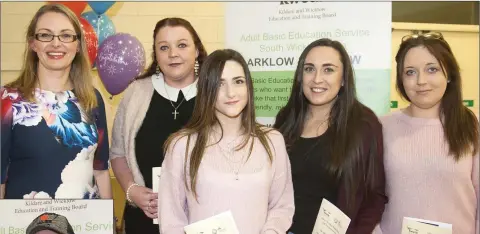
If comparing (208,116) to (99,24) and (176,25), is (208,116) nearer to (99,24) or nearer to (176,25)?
(176,25)

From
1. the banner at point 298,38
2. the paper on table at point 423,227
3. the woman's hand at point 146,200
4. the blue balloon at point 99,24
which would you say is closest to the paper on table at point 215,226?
the woman's hand at point 146,200

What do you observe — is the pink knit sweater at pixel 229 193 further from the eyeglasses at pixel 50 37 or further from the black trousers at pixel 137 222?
the eyeglasses at pixel 50 37

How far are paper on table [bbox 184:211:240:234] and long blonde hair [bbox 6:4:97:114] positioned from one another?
89 centimetres

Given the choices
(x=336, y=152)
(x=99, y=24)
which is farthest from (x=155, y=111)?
(x=99, y=24)

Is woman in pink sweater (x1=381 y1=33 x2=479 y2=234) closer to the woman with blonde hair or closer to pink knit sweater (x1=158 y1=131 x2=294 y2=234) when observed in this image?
pink knit sweater (x1=158 y1=131 x2=294 y2=234)

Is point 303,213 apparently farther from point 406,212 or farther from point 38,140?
point 38,140

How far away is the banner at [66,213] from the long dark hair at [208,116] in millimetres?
393

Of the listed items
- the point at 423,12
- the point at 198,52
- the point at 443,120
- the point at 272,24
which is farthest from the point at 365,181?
the point at 423,12

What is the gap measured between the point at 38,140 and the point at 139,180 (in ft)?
1.88

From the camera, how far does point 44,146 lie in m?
2.22

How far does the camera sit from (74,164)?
2295 millimetres

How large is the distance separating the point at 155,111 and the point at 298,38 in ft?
3.66

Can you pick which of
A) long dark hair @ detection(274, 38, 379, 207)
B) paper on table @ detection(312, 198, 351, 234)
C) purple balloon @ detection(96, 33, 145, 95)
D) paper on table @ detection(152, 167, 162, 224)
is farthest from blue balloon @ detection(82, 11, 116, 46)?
paper on table @ detection(312, 198, 351, 234)

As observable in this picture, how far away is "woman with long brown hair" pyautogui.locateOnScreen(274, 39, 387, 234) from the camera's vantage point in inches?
86.6
